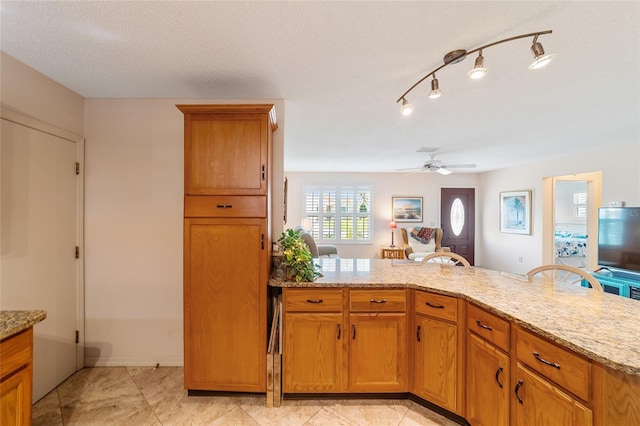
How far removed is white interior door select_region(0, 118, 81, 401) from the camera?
5.92 feet

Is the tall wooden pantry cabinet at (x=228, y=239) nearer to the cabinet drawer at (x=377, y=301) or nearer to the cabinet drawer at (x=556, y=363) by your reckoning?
the cabinet drawer at (x=377, y=301)

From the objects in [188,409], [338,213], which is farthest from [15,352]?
[338,213]

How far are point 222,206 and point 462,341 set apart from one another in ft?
6.12

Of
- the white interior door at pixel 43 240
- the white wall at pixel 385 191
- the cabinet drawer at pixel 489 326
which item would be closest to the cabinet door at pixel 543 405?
the cabinet drawer at pixel 489 326

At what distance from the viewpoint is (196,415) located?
6.00 ft

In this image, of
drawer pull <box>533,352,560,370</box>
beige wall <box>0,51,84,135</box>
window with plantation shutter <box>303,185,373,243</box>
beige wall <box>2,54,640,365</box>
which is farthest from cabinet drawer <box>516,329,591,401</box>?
window with plantation shutter <box>303,185,373,243</box>

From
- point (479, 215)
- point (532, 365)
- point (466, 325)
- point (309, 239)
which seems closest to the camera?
point (532, 365)

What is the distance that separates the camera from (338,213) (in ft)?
22.8

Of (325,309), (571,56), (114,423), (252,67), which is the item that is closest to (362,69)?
(252,67)

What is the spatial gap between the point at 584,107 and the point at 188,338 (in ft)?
13.4

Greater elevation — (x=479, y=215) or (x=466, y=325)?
(x=479, y=215)

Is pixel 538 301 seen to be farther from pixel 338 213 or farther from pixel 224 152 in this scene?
pixel 338 213

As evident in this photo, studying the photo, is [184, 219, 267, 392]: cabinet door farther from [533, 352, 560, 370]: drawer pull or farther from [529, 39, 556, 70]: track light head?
[529, 39, 556, 70]: track light head

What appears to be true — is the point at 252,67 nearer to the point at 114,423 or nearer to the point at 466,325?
the point at 466,325
